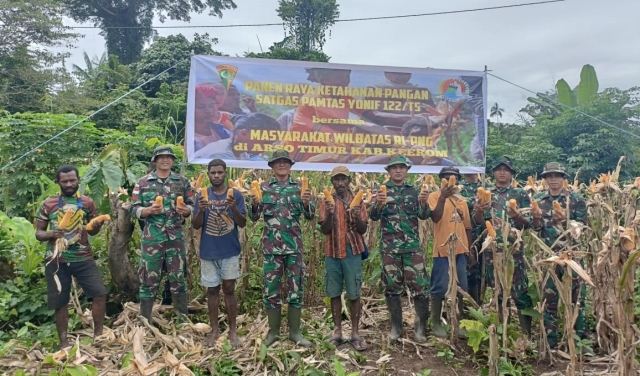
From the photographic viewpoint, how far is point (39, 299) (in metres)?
5.19

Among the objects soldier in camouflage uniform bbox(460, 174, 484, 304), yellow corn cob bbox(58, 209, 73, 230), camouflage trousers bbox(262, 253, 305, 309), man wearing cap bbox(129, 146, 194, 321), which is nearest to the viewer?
yellow corn cob bbox(58, 209, 73, 230)

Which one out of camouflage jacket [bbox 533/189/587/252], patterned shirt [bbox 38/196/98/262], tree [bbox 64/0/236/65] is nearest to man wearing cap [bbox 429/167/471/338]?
camouflage jacket [bbox 533/189/587/252]

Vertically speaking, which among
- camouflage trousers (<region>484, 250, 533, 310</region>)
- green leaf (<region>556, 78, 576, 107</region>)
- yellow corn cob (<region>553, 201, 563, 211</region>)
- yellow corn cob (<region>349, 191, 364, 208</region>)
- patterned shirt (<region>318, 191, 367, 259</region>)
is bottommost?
camouflage trousers (<region>484, 250, 533, 310</region>)

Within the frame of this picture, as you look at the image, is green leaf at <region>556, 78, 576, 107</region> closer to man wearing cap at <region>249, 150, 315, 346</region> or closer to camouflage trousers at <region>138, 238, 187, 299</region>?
man wearing cap at <region>249, 150, 315, 346</region>

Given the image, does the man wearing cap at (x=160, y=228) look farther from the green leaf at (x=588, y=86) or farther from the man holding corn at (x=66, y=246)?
the green leaf at (x=588, y=86)

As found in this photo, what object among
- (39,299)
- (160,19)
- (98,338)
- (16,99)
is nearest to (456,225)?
(98,338)

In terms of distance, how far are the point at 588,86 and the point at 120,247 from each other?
1499cm

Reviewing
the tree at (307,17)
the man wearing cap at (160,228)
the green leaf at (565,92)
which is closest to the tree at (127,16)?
the tree at (307,17)

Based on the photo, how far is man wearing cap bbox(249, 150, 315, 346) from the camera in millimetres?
4426

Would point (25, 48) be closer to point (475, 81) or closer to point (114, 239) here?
point (114, 239)

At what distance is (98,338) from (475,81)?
5.27 meters

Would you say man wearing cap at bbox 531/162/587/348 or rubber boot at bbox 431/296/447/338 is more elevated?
man wearing cap at bbox 531/162/587/348

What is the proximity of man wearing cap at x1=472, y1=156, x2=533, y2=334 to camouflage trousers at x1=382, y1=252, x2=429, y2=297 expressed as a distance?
0.79m

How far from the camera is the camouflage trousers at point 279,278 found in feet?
14.5
